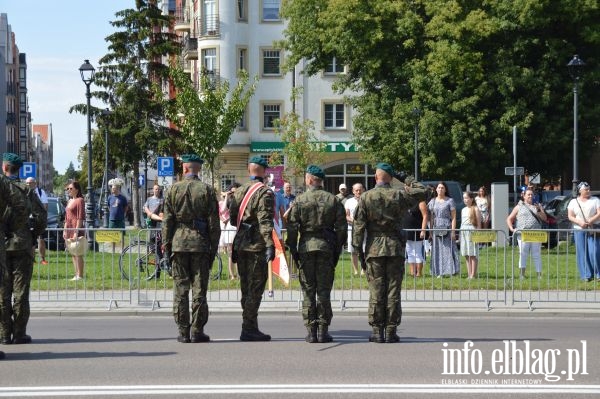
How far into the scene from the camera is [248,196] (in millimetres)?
12336

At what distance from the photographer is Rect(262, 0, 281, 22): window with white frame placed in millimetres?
64125

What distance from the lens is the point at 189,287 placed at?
40.3 ft

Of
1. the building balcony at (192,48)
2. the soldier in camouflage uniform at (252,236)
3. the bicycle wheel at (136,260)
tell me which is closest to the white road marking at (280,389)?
the soldier in camouflage uniform at (252,236)

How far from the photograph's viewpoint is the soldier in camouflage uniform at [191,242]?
12211mm

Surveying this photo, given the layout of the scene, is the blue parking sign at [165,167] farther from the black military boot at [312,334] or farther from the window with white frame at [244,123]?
the window with white frame at [244,123]

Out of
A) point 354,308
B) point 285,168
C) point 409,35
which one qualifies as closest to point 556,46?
point 409,35

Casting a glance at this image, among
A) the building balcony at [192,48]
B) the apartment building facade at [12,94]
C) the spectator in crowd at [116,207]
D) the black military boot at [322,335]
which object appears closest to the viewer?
the black military boot at [322,335]

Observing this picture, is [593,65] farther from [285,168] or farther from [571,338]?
[571,338]

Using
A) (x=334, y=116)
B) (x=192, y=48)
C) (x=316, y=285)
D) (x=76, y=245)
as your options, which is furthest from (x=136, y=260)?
(x=192, y=48)

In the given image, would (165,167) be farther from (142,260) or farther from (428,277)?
(428,277)

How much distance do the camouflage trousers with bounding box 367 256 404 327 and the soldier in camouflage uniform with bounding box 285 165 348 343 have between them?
1.48ft

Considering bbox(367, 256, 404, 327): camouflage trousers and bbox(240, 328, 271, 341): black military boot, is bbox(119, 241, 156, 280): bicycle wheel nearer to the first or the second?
bbox(240, 328, 271, 341): black military boot

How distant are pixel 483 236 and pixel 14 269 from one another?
7505 millimetres

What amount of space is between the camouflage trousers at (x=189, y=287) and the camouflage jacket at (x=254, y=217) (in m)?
0.45
